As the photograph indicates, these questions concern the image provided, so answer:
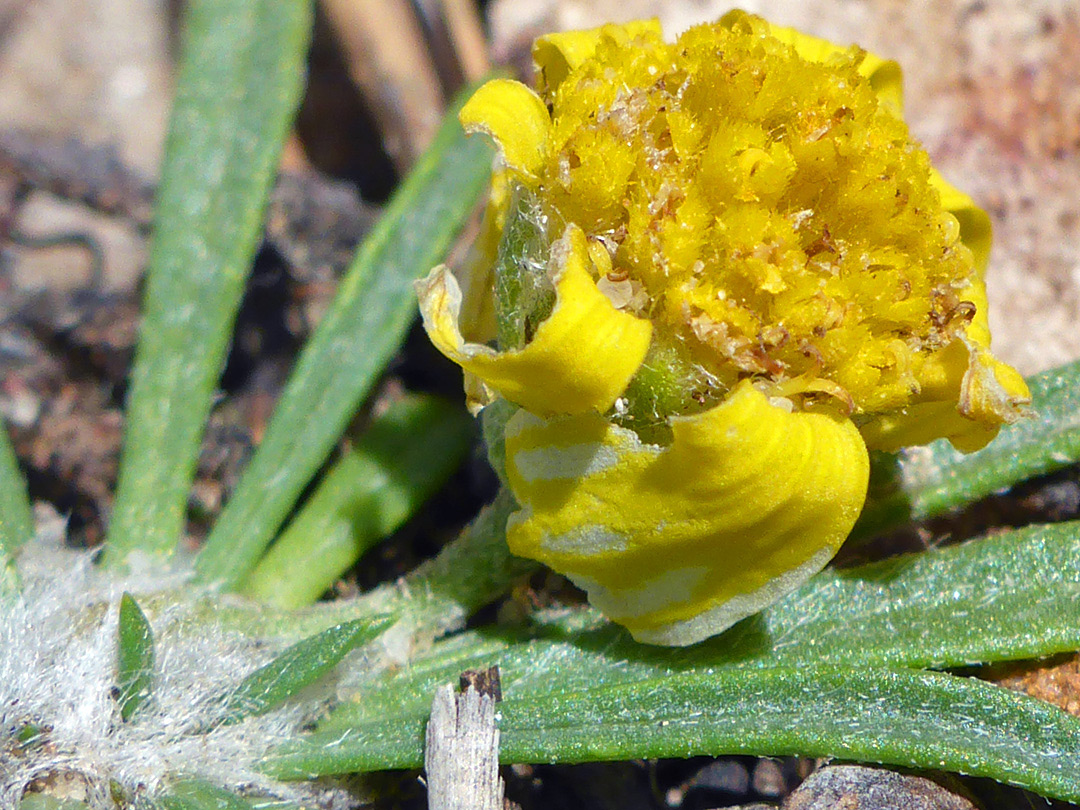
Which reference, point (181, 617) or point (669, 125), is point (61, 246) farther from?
point (669, 125)

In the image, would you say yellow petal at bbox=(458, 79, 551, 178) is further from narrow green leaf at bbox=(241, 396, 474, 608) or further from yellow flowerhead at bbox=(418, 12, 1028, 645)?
narrow green leaf at bbox=(241, 396, 474, 608)

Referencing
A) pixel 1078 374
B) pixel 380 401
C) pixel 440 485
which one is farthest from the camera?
pixel 380 401

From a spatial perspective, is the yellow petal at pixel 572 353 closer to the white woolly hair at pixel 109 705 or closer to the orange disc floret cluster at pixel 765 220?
the orange disc floret cluster at pixel 765 220

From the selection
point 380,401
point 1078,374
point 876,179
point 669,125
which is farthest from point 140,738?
point 1078,374

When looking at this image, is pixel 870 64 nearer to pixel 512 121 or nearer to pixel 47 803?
pixel 512 121

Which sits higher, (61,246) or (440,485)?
(61,246)

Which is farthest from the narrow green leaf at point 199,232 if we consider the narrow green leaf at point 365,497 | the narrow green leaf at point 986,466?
the narrow green leaf at point 986,466

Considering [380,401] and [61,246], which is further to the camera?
[61,246]

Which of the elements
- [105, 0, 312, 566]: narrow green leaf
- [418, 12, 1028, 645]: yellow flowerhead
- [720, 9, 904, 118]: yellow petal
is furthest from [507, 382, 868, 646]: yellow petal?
[105, 0, 312, 566]: narrow green leaf

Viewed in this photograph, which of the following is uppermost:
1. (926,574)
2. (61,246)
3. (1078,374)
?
(61,246)
